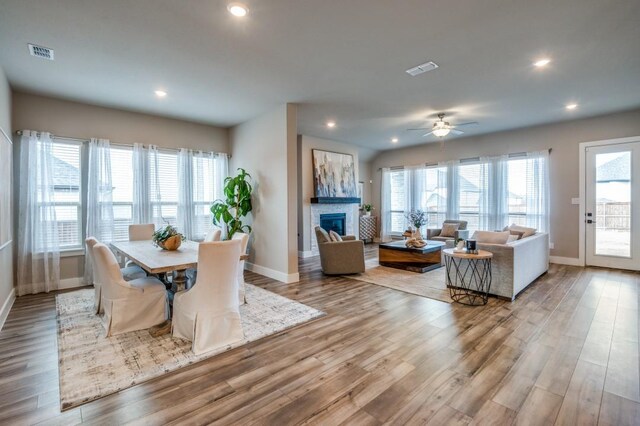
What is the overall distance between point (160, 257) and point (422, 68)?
3653 mm

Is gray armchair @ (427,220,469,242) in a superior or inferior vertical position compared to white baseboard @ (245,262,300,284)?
superior

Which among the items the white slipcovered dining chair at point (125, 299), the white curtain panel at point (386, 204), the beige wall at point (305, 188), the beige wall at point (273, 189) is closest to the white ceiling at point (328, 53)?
the beige wall at point (273, 189)

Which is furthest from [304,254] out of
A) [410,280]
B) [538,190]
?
[538,190]

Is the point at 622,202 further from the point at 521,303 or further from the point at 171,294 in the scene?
Answer: the point at 171,294

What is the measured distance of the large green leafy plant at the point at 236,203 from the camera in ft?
18.0

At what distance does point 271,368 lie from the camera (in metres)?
2.34

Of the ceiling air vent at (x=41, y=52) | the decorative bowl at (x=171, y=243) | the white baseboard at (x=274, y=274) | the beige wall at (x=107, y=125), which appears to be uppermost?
the ceiling air vent at (x=41, y=52)

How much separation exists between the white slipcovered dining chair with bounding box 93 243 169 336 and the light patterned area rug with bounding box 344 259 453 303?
9.87 feet

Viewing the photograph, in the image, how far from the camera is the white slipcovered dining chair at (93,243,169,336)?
2865mm

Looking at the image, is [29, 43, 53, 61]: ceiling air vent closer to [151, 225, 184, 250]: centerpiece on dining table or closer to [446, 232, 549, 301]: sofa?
[151, 225, 184, 250]: centerpiece on dining table

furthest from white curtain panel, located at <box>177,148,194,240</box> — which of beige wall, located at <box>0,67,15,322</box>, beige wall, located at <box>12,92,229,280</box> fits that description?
beige wall, located at <box>0,67,15,322</box>

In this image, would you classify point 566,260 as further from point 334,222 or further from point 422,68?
point 422,68

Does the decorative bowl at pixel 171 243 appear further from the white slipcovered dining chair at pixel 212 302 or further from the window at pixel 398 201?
the window at pixel 398 201

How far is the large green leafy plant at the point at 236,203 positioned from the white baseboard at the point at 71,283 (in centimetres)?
227
